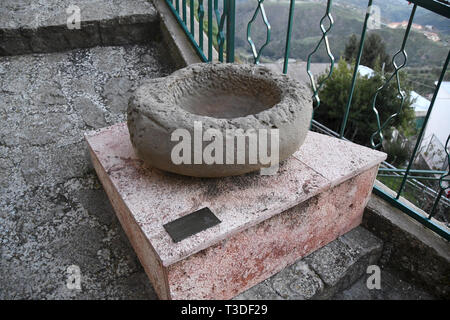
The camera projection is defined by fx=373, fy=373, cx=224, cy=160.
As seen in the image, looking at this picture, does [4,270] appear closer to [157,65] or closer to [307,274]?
[307,274]

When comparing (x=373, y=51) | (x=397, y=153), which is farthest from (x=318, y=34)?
(x=397, y=153)

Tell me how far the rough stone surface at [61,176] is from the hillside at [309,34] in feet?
78.6

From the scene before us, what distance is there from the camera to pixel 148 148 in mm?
1447

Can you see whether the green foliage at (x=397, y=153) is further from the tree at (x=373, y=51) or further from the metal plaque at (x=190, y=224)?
the metal plaque at (x=190, y=224)

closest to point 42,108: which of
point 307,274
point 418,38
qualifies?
point 307,274

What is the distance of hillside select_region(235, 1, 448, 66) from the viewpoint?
2556 cm

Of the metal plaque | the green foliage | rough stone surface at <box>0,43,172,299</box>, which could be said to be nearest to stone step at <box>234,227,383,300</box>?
the metal plaque

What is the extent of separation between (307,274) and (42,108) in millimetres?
1935

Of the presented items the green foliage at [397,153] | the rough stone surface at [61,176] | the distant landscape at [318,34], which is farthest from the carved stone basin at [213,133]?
the distant landscape at [318,34]

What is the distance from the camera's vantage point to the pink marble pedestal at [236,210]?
54.4 inches

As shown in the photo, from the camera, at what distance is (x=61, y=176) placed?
205 cm

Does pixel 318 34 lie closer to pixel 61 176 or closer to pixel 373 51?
pixel 373 51

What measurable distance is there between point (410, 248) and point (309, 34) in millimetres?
33296

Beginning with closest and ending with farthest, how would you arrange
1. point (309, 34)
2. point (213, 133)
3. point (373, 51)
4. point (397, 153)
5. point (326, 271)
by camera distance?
1. point (213, 133)
2. point (326, 271)
3. point (397, 153)
4. point (373, 51)
5. point (309, 34)
